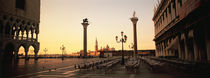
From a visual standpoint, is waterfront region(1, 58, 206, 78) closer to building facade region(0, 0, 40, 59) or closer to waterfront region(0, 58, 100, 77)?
waterfront region(0, 58, 100, 77)

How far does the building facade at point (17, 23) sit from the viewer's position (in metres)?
32.1

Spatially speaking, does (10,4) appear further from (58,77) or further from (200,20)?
(200,20)

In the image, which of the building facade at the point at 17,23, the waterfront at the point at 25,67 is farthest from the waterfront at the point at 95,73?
the building facade at the point at 17,23

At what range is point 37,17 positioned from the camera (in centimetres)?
4156

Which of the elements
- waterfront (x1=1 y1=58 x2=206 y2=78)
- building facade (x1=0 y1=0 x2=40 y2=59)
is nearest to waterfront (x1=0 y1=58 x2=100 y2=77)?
waterfront (x1=1 y1=58 x2=206 y2=78)

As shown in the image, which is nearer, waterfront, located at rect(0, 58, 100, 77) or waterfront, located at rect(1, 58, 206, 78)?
waterfront, located at rect(1, 58, 206, 78)

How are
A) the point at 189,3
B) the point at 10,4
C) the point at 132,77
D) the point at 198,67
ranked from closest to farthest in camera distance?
the point at 132,77 < the point at 198,67 < the point at 189,3 < the point at 10,4

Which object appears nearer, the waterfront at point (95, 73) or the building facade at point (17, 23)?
the waterfront at point (95, 73)

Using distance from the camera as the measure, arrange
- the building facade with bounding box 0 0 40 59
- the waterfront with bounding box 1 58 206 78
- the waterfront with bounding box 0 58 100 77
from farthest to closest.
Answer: the building facade with bounding box 0 0 40 59
the waterfront with bounding box 0 58 100 77
the waterfront with bounding box 1 58 206 78

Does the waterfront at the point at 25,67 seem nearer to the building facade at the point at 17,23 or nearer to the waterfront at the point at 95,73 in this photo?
the waterfront at the point at 95,73

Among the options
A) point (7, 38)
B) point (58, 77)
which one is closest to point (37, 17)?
point (7, 38)

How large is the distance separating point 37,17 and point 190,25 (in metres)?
38.3

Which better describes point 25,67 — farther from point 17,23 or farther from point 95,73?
point 17,23

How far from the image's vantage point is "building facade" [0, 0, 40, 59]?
1264 inches
